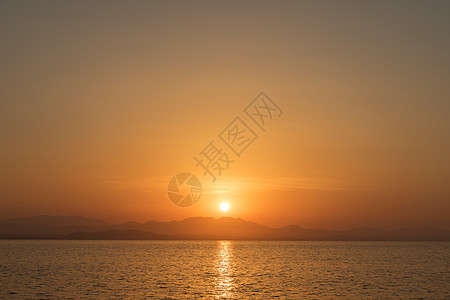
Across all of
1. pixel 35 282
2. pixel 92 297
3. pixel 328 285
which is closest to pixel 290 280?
pixel 328 285

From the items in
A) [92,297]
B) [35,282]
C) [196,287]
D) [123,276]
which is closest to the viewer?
[92,297]

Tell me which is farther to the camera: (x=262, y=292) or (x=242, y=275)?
(x=242, y=275)

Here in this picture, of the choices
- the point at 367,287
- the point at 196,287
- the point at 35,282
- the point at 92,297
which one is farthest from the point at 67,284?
the point at 367,287

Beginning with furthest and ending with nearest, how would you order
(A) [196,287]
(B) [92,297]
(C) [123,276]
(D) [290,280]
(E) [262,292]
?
(C) [123,276]
(D) [290,280]
(A) [196,287]
(E) [262,292]
(B) [92,297]

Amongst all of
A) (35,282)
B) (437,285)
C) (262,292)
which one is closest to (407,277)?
(437,285)

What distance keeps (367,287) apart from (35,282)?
5740 cm

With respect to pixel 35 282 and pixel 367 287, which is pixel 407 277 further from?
pixel 35 282

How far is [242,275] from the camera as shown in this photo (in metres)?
97.6

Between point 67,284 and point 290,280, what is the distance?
40.5 meters

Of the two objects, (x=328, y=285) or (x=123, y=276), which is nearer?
(x=328, y=285)

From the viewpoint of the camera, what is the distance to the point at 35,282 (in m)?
80.9

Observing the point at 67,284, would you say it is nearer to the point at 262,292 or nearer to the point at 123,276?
the point at 123,276

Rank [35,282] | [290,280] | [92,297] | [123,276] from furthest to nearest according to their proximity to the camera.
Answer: [123,276]
[290,280]
[35,282]
[92,297]

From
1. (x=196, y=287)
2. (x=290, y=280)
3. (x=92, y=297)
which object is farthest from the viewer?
(x=290, y=280)
